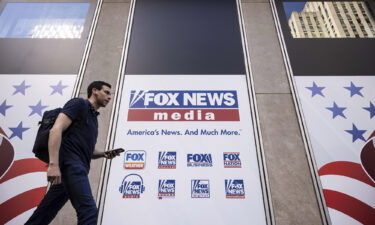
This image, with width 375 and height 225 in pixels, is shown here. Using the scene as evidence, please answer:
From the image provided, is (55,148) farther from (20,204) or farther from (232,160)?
(232,160)

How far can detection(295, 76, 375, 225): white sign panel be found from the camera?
9.36ft

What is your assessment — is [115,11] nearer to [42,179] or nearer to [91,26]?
[91,26]

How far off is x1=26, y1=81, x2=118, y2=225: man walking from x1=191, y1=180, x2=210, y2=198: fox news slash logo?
1.49m

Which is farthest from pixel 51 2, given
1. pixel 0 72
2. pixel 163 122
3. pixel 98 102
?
pixel 98 102

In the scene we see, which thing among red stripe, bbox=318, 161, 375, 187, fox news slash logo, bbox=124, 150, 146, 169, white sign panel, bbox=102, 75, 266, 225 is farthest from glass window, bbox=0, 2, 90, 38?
red stripe, bbox=318, 161, 375, 187

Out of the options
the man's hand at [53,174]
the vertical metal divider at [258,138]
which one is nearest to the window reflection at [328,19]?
the vertical metal divider at [258,138]

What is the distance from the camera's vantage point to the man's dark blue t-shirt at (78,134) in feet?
5.49

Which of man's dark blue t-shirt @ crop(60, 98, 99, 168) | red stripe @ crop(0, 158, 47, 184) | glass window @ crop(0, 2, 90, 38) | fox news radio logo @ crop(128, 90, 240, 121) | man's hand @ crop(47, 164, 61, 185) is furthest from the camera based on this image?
glass window @ crop(0, 2, 90, 38)

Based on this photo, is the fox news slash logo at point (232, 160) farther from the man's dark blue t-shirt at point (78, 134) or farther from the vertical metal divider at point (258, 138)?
the man's dark blue t-shirt at point (78, 134)

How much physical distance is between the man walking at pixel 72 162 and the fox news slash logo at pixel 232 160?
1752 millimetres

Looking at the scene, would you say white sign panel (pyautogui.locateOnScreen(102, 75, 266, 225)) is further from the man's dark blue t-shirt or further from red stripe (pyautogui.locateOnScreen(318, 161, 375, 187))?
the man's dark blue t-shirt

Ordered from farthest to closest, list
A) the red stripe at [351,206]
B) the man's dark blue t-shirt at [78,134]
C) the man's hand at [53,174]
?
the red stripe at [351,206] → the man's dark blue t-shirt at [78,134] → the man's hand at [53,174]

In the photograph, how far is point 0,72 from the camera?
3713 mm

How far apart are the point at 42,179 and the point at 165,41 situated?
272 cm
